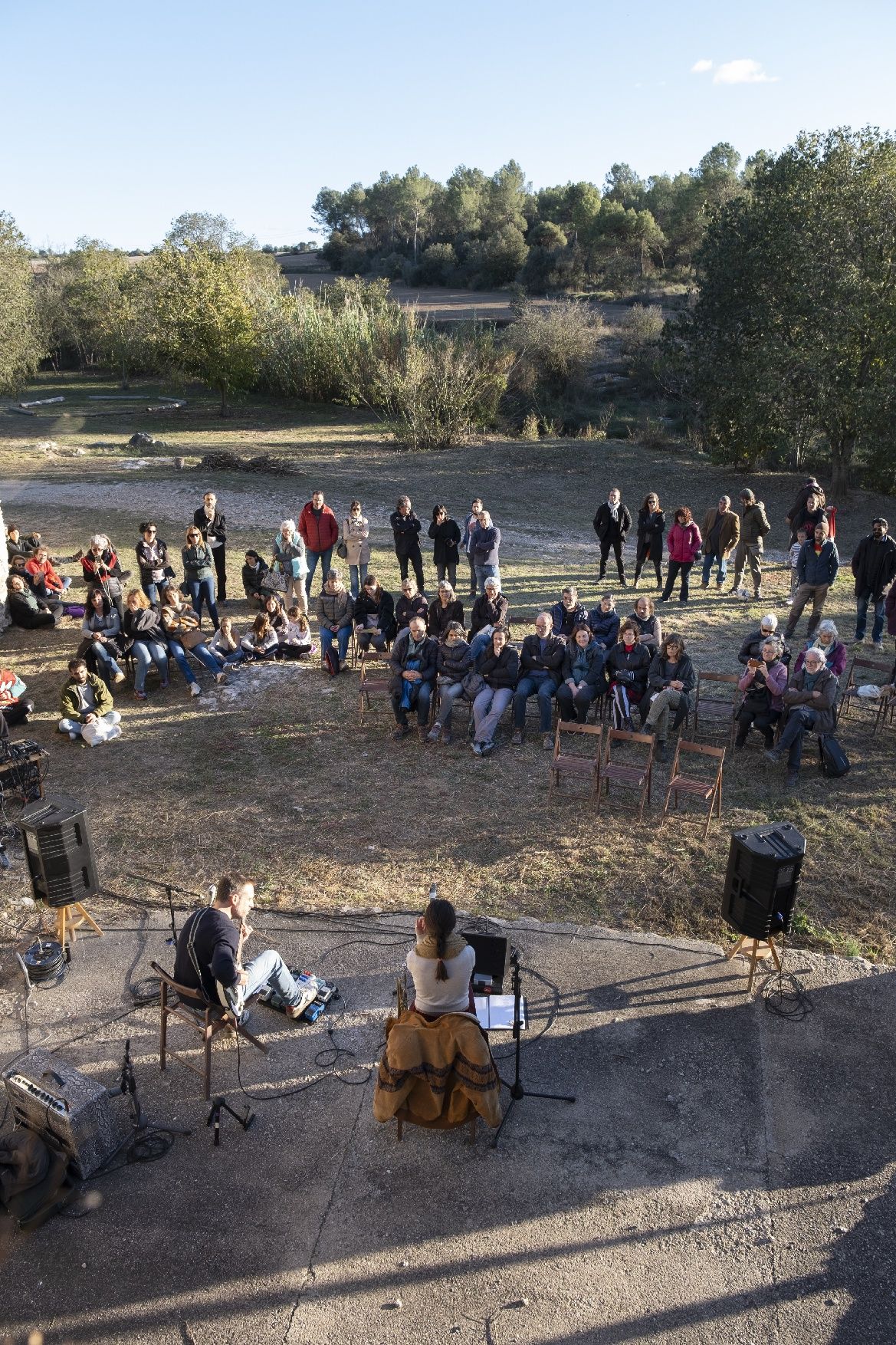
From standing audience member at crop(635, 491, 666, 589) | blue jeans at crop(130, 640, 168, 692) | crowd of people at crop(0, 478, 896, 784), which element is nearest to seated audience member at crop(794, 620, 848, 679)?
crowd of people at crop(0, 478, 896, 784)

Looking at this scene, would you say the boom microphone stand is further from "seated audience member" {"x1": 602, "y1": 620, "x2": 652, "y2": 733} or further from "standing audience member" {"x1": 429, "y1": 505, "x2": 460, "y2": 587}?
"standing audience member" {"x1": 429, "y1": 505, "x2": 460, "y2": 587}

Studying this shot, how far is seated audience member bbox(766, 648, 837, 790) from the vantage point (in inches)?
354

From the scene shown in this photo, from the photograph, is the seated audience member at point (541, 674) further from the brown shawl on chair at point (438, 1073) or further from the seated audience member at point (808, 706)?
the brown shawl on chair at point (438, 1073)

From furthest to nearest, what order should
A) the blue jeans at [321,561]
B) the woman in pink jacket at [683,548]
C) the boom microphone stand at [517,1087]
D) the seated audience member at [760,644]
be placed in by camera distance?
the woman in pink jacket at [683,548], the blue jeans at [321,561], the seated audience member at [760,644], the boom microphone stand at [517,1087]

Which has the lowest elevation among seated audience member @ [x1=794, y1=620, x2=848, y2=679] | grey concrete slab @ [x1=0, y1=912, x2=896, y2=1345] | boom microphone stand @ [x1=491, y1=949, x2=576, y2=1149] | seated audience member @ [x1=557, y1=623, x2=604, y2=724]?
grey concrete slab @ [x1=0, y1=912, x2=896, y2=1345]

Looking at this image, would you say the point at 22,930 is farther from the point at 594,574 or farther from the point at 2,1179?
the point at 594,574

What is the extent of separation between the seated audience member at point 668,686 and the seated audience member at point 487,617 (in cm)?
172

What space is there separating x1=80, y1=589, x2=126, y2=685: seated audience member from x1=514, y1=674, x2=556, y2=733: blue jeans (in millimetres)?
4717

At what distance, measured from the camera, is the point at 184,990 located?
543cm

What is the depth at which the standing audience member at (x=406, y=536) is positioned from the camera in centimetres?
1381

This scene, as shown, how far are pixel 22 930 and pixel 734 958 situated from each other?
508cm

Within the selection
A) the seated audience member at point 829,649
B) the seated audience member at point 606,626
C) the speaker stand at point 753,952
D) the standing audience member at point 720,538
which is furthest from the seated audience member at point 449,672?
the standing audience member at point 720,538

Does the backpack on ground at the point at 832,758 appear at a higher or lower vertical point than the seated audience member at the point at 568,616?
lower

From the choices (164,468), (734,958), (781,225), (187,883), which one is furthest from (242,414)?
(734,958)
